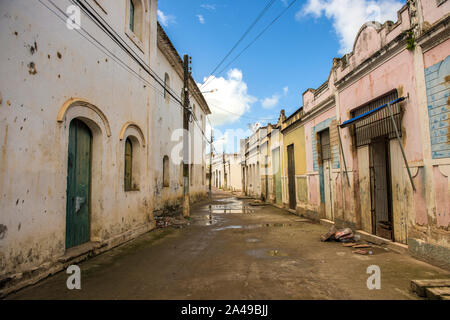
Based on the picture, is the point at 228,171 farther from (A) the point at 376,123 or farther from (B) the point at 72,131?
(B) the point at 72,131

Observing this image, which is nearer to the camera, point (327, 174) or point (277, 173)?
point (327, 174)

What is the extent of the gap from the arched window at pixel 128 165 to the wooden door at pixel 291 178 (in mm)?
7852

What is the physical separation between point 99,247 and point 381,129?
668 centimetres

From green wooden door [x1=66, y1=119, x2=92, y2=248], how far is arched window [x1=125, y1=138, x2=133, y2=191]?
5.51 ft

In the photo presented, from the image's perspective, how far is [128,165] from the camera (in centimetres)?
746

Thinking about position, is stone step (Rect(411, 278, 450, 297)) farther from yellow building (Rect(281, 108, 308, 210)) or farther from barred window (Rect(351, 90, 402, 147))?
yellow building (Rect(281, 108, 308, 210))

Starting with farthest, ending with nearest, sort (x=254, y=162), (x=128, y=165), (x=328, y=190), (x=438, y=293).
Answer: (x=254, y=162), (x=328, y=190), (x=128, y=165), (x=438, y=293)

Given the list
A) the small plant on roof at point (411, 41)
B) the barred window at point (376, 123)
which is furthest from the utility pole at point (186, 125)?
the small plant on roof at point (411, 41)

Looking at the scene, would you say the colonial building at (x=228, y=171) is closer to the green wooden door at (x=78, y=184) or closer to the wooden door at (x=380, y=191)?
the wooden door at (x=380, y=191)

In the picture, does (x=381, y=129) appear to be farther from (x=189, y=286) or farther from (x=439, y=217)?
(x=189, y=286)

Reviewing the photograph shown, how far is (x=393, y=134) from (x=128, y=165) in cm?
670

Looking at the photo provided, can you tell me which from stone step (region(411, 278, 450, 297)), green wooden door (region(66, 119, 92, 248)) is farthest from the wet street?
green wooden door (region(66, 119, 92, 248))

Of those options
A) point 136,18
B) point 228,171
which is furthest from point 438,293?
point 228,171
